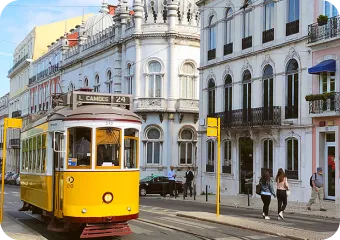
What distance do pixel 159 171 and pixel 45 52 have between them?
1346 inches

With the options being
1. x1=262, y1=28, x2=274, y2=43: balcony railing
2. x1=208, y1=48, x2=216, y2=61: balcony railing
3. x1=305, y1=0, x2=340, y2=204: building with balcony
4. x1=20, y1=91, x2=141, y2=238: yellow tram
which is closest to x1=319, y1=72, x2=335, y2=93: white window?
x1=305, y1=0, x2=340, y2=204: building with balcony

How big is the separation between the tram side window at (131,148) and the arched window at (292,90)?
15.9m

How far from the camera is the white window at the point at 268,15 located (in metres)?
30.4

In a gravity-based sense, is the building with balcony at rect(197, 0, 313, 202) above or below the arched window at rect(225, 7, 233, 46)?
below

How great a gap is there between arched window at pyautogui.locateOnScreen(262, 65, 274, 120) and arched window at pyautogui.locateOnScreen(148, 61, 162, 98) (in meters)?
14.6

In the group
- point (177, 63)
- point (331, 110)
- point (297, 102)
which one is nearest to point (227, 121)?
point (297, 102)

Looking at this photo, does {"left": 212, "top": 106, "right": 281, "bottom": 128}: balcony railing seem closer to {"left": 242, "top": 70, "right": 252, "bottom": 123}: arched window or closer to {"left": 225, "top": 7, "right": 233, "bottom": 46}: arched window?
{"left": 242, "top": 70, "right": 252, "bottom": 123}: arched window

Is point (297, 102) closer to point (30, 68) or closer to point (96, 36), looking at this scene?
point (96, 36)

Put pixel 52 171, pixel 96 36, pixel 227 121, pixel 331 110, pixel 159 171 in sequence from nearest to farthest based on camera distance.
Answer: pixel 52 171, pixel 331 110, pixel 227 121, pixel 159 171, pixel 96 36

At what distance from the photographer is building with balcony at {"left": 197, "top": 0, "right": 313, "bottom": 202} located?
27.7 m

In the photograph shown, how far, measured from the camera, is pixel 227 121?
1313 inches

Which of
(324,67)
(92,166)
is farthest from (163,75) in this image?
(92,166)

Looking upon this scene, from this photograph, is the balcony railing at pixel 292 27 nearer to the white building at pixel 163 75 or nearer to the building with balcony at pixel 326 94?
the building with balcony at pixel 326 94

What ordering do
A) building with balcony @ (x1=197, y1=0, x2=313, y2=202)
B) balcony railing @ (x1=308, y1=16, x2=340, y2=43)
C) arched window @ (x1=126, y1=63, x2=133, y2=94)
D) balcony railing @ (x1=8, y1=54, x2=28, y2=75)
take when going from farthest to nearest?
balcony railing @ (x1=8, y1=54, x2=28, y2=75), arched window @ (x1=126, y1=63, x2=133, y2=94), building with balcony @ (x1=197, y1=0, x2=313, y2=202), balcony railing @ (x1=308, y1=16, x2=340, y2=43)
